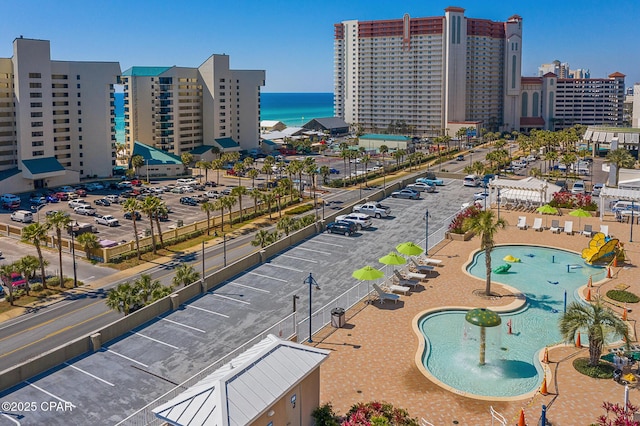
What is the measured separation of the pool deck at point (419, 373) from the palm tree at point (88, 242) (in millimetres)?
27904

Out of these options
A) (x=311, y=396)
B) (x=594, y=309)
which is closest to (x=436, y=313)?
(x=594, y=309)

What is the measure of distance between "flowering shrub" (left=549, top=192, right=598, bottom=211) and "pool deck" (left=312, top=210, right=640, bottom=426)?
2508 centimetres

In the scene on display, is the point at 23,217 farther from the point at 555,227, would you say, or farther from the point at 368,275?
the point at 555,227

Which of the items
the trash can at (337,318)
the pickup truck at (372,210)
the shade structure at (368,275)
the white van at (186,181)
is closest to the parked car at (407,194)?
the pickup truck at (372,210)

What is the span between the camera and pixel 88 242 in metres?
52.4

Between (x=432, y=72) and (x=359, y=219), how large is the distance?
11916cm

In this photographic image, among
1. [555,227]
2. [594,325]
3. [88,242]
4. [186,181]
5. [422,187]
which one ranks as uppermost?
[186,181]

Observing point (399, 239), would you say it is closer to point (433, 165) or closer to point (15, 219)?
point (15, 219)

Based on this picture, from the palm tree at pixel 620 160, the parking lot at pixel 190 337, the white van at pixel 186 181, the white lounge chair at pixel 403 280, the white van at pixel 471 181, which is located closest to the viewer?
the parking lot at pixel 190 337

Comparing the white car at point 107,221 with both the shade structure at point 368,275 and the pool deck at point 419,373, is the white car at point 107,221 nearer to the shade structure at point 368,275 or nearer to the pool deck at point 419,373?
the shade structure at point 368,275

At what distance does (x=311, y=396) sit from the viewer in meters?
21.5

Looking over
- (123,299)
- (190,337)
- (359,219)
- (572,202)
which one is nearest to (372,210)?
(359,219)

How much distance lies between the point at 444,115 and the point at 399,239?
121 meters

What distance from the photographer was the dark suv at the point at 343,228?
55.2 m
